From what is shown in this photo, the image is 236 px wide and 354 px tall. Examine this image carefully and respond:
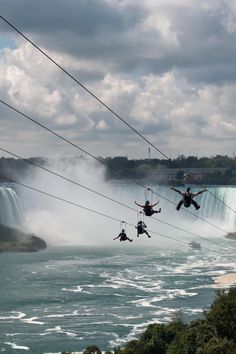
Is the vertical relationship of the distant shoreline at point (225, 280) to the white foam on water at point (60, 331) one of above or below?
above

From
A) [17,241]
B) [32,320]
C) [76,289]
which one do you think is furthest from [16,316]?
[17,241]

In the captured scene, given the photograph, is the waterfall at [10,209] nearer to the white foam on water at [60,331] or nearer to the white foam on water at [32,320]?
the white foam on water at [32,320]

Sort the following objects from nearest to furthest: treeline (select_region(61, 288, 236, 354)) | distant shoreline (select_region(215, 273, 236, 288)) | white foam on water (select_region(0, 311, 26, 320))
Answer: treeline (select_region(61, 288, 236, 354)), white foam on water (select_region(0, 311, 26, 320)), distant shoreline (select_region(215, 273, 236, 288))

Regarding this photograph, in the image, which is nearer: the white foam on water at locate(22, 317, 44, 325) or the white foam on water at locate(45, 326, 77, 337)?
the white foam on water at locate(45, 326, 77, 337)

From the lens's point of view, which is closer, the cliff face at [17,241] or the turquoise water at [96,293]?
the turquoise water at [96,293]

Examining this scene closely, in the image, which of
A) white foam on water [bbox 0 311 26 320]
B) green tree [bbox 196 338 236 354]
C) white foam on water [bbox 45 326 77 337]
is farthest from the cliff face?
green tree [bbox 196 338 236 354]

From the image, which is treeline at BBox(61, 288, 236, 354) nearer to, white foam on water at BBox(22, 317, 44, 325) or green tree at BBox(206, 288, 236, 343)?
green tree at BBox(206, 288, 236, 343)

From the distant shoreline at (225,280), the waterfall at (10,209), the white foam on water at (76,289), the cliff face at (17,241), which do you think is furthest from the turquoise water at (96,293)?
the waterfall at (10,209)
